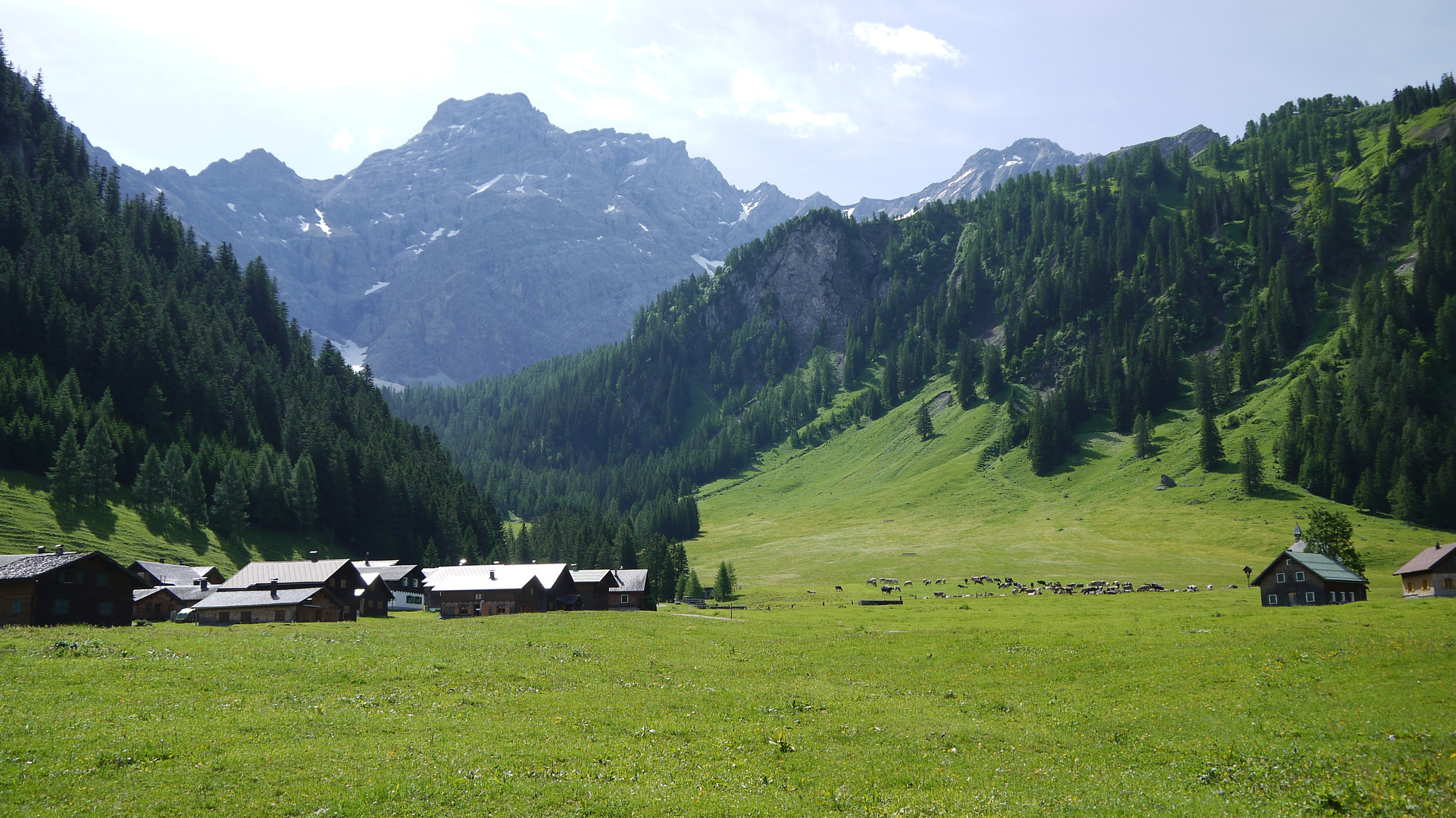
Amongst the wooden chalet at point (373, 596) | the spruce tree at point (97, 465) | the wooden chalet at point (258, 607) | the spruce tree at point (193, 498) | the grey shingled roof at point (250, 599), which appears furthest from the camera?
the spruce tree at point (193, 498)

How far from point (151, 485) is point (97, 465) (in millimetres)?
8117

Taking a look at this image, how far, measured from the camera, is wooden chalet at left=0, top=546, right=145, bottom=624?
55625 mm

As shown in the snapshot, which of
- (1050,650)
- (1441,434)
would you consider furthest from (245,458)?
(1441,434)

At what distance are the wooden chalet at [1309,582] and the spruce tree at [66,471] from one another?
134 m

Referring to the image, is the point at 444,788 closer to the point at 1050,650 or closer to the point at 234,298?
the point at 1050,650

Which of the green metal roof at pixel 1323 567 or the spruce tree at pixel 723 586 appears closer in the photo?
the green metal roof at pixel 1323 567

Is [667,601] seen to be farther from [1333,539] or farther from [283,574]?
[1333,539]

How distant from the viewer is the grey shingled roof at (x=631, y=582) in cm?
10000

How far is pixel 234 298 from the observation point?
598ft

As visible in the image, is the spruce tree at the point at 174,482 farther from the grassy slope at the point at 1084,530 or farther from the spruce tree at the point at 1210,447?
the spruce tree at the point at 1210,447

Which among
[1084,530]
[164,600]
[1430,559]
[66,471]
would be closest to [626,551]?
[164,600]

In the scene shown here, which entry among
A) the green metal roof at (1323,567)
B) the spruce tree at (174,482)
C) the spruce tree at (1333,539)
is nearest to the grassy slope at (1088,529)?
the spruce tree at (1333,539)

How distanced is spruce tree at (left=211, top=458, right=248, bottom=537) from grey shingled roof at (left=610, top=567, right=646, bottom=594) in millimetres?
57284

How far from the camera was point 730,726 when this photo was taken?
95.8 feet
